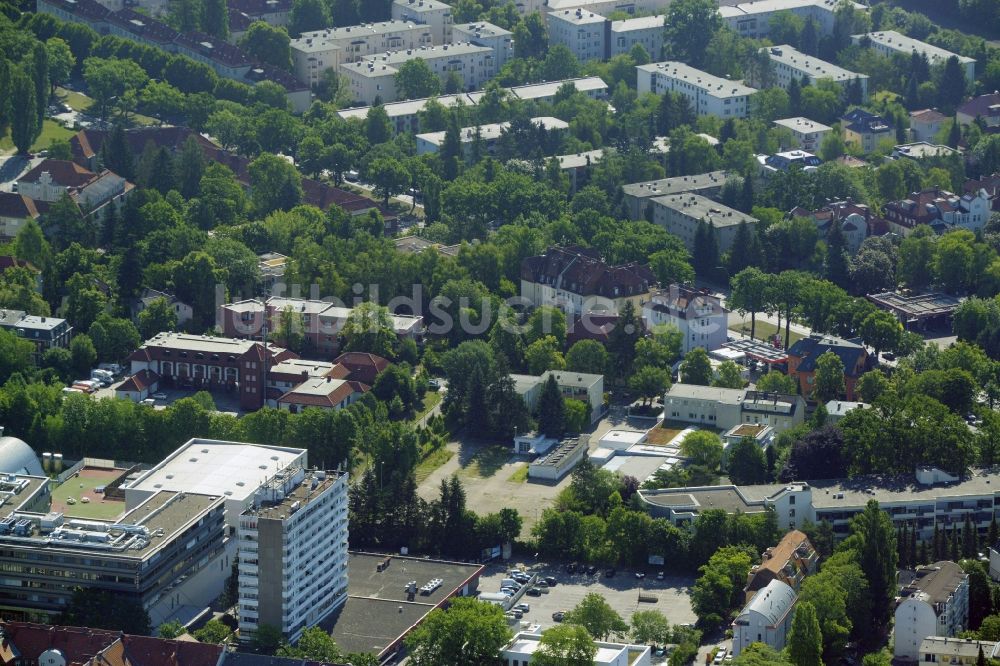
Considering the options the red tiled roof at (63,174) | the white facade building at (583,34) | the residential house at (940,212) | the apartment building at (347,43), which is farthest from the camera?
the white facade building at (583,34)

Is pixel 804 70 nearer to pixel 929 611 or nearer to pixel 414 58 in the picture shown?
pixel 414 58

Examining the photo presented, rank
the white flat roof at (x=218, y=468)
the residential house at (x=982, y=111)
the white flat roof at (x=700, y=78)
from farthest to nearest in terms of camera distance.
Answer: the white flat roof at (x=700, y=78)
the residential house at (x=982, y=111)
the white flat roof at (x=218, y=468)

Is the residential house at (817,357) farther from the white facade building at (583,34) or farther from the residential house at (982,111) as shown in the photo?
the white facade building at (583,34)

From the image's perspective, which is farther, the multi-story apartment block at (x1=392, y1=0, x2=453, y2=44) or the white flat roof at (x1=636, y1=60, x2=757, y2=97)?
the multi-story apartment block at (x1=392, y1=0, x2=453, y2=44)

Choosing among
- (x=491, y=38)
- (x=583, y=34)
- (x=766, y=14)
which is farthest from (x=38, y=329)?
(x=766, y=14)

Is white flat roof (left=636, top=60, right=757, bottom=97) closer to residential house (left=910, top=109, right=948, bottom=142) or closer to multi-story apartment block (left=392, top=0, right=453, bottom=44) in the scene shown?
residential house (left=910, top=109, right=948, bottom=142)

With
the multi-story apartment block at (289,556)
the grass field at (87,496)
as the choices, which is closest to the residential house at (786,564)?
the multi-story apartment block at (289,556)

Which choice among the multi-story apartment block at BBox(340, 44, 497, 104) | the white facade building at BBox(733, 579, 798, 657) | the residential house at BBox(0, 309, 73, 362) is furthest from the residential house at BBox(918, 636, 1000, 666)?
the multi-story apartment block at BBox(340, 44, 497, 104)
